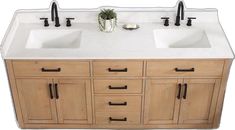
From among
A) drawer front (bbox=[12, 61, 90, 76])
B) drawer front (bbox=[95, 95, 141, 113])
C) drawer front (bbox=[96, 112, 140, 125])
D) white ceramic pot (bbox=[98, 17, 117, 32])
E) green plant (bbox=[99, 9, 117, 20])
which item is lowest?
drawer front (bbox=[96, 112, 140, 125])

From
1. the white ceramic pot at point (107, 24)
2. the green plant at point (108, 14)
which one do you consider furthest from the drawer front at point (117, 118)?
the green plant at point (108, 14)

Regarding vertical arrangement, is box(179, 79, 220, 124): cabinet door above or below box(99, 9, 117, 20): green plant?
below

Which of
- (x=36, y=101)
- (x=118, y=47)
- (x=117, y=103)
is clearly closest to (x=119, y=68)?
(x=118, y=47)

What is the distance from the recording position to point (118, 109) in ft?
11.8

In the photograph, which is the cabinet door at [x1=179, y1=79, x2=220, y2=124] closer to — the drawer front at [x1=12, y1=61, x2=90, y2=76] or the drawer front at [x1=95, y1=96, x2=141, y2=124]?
the drawer front at [x1=95, y1=96, x2=141, y2=124]

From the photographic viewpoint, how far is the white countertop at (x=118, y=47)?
3.28 metres

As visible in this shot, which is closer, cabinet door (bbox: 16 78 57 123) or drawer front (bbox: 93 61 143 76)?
drawer front (bbox: 93 61 143 76)

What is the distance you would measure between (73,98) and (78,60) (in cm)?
41

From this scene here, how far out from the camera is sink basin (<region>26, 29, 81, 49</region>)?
3646mm

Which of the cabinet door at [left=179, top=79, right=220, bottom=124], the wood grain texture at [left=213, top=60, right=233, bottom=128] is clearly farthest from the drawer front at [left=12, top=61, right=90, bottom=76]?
the wood grain texture at [left=213, top=60, right=233, bottom=128]

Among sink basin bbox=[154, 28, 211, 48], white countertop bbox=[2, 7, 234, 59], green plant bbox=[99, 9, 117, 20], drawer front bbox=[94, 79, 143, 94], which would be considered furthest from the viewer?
sink basin bbox=[154, 28, 211, 48]

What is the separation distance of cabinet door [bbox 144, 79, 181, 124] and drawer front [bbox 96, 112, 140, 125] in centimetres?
10

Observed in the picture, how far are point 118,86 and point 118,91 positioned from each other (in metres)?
0.05

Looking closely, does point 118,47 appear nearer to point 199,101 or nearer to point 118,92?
point 118,92
